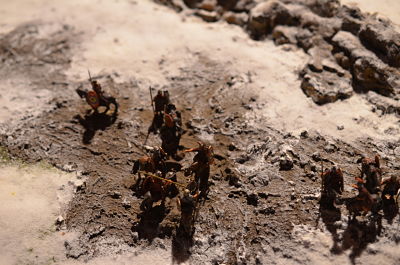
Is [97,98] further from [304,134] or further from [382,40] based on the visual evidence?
[382,40]

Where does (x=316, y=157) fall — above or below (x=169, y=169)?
above

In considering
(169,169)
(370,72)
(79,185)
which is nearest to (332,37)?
(370,72)

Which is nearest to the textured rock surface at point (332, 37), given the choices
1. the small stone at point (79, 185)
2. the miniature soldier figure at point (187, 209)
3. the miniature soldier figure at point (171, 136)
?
the miniature soldier figure at point (171, 136)

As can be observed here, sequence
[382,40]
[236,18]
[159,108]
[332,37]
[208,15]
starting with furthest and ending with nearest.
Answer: [208,15]
[236,18]
[332,37]
[382,40]
[159,108]

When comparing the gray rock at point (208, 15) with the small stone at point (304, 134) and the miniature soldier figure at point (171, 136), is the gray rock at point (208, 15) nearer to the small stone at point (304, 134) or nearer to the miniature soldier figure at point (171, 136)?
the miniature soldier figure at point (171, 136)

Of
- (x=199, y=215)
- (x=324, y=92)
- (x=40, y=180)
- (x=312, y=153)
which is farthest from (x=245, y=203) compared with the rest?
(x=40, y=180)
